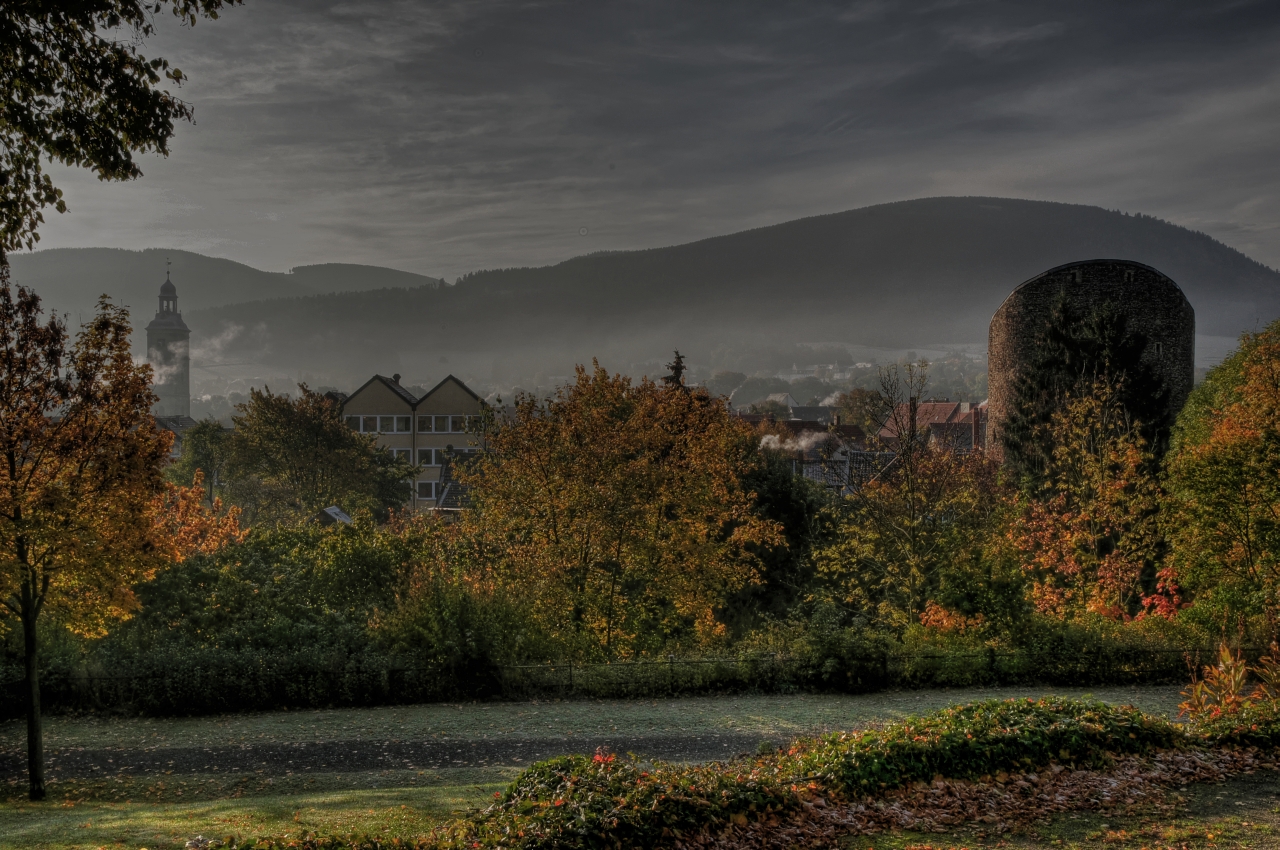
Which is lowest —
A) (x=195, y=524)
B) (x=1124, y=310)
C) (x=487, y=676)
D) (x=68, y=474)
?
(x=487, y=676)

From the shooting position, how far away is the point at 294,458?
57344mm

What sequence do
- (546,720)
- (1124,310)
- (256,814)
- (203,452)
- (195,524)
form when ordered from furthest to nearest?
(203,452) → (1124,310) → (195,524) → (546,720) → (256,814)

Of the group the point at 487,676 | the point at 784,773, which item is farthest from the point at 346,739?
the point at 784,773

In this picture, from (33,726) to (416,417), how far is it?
69.5 meters

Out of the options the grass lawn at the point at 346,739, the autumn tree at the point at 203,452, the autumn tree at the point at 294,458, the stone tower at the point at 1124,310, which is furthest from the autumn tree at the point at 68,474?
the autumn tree at the point at 203,452

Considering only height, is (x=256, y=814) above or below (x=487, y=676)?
above

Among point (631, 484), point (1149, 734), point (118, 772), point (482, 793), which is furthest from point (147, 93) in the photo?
point (631, 484)

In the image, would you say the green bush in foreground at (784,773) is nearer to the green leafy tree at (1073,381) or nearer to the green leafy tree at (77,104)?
the green leafy tree at (77,104)

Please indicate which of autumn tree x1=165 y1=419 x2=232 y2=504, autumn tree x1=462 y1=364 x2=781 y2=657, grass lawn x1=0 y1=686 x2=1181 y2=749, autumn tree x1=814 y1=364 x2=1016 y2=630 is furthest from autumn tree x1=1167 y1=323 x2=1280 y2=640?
autumn tree x1=165 y1=419 x2=232 y2=504

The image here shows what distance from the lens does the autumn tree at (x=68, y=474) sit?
13.0 metres

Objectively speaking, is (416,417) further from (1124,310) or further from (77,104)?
(77,104)

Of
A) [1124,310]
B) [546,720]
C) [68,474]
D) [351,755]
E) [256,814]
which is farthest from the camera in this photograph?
[1124,310]

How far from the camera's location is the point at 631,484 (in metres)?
24.5

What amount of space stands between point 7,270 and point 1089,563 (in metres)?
25.5
